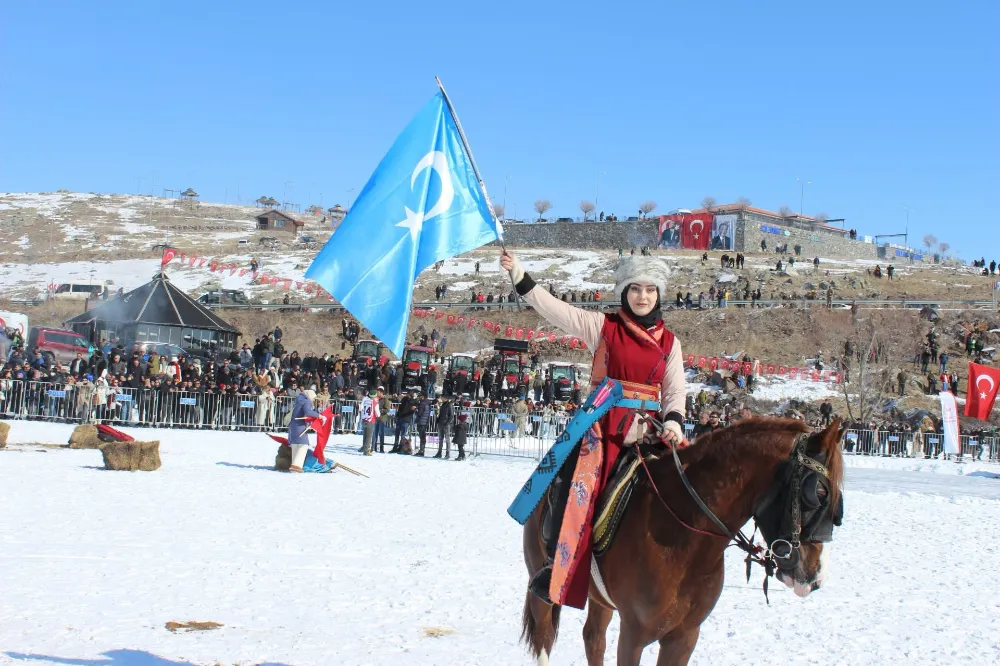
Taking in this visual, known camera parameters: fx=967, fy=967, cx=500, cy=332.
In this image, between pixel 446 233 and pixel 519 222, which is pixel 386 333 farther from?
pixel 519 222

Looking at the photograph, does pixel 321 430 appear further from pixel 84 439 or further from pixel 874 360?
pixel 874 360

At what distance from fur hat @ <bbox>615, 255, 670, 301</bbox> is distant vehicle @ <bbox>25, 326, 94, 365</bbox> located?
32518 millimetres

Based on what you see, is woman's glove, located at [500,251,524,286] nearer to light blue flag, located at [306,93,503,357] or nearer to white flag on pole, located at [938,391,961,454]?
light blue flag, located at [306,93,503,357]

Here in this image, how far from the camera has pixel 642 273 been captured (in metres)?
5.39

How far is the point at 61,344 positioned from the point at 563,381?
18659 millimetres

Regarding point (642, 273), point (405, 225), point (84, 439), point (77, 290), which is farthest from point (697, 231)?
point (642, 273)

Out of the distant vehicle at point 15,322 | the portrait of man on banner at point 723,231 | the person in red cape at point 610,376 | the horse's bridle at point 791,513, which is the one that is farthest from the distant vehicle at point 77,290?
the horse's bridle at point 791,513

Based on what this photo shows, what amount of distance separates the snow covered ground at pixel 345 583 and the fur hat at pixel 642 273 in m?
2.70

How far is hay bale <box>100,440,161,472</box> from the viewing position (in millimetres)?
16109

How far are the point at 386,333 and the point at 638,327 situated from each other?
5.78ft

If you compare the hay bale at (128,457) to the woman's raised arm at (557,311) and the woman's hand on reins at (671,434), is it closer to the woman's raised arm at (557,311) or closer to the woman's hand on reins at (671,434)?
the woman's raised arm at (557,311)

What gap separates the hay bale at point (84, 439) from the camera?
19.6m

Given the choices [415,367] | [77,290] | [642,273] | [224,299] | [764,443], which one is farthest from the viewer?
[77,290]

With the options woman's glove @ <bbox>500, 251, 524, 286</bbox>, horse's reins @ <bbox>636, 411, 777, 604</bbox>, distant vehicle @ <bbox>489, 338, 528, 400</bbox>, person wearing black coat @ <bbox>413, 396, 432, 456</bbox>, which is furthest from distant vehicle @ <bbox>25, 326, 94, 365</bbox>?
horse's reins @ <bbox>636, 411, 777, 604</bbox>
